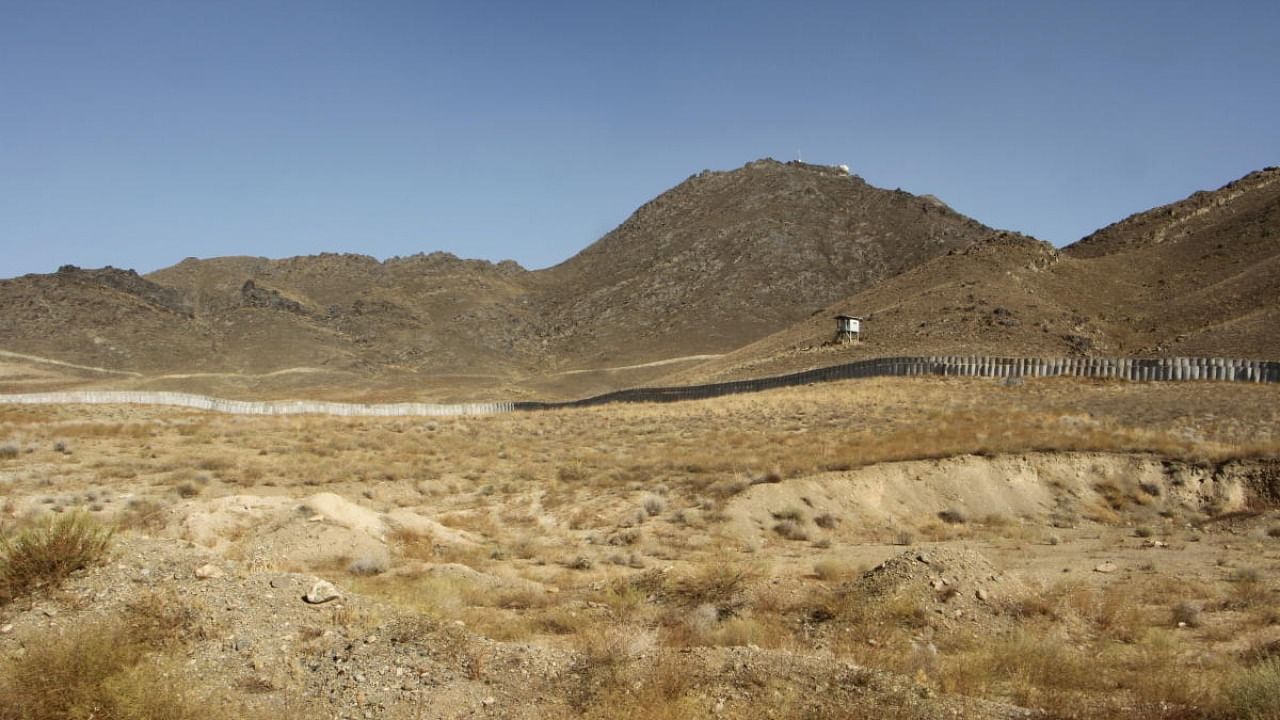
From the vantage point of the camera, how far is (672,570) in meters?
14.0

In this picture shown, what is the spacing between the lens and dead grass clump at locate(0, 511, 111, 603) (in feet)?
28.0

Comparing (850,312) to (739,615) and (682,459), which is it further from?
(739,615)

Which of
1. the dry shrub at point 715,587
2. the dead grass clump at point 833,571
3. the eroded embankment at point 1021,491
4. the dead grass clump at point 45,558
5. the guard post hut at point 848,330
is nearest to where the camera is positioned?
the dead grass clump at point 45,558

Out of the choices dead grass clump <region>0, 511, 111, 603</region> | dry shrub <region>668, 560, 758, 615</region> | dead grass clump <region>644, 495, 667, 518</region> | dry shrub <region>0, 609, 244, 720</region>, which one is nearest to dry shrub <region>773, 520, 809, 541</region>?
dead grass clump <region>644, 495, 667, 518</region>

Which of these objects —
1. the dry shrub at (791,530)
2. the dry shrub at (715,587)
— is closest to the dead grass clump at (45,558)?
the dry shrub at (715,587)

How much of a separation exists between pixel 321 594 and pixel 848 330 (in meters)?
57.8

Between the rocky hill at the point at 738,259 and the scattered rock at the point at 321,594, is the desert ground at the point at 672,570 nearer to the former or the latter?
the scattered rock at the point at 321,594

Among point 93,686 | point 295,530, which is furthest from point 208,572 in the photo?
point 295,530

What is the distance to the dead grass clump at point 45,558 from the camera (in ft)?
28.0

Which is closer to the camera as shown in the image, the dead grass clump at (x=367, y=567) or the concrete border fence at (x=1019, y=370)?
the dead grass clump at (x=367, y=567)

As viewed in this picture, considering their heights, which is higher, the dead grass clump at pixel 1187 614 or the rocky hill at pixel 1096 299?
the rocky hill at pixel 1096 299

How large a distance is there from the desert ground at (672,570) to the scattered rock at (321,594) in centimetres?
9

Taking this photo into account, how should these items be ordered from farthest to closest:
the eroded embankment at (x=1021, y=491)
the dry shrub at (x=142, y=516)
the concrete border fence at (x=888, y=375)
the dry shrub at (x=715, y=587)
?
the concrete border fence at (x=888, y=375) < the eroded embankment at (x=1021, y=491) < the dry shrub at (x=142, y=516) < the dry shrub at (x=715, y=587)

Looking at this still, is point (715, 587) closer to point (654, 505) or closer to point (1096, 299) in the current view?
point (654, 505)
